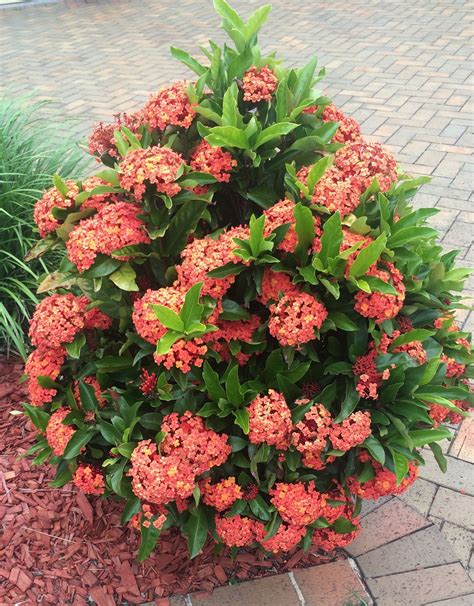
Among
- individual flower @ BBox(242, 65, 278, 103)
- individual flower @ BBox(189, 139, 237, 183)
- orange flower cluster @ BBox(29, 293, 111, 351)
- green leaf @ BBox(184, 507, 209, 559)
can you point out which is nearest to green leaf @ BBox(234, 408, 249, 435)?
green leaf @ BBox(184, 507, 209, 559)

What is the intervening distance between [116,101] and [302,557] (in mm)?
5505

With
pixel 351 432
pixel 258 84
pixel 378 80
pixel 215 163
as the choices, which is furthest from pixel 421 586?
pixel 378 80

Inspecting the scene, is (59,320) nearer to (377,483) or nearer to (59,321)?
(59,321)

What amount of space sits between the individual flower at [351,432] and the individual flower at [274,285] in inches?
16.0

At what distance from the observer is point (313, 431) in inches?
71.8

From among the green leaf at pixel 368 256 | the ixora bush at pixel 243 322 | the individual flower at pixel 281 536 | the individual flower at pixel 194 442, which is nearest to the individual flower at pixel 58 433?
the ixora bush at pixel 243 322

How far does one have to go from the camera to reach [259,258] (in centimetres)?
178

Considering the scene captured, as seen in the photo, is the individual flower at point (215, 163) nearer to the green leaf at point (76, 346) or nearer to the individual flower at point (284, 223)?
the individual flower at point (284, 223)

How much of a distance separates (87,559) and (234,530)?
0.66 m

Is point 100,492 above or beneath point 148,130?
beneath

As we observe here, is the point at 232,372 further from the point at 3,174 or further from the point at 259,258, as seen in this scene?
the point at 3,174

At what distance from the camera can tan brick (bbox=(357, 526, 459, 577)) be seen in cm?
227

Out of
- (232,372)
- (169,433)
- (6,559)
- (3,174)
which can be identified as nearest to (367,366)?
(232,372)

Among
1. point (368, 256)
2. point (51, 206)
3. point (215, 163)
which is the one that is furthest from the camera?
point (51, 206)
